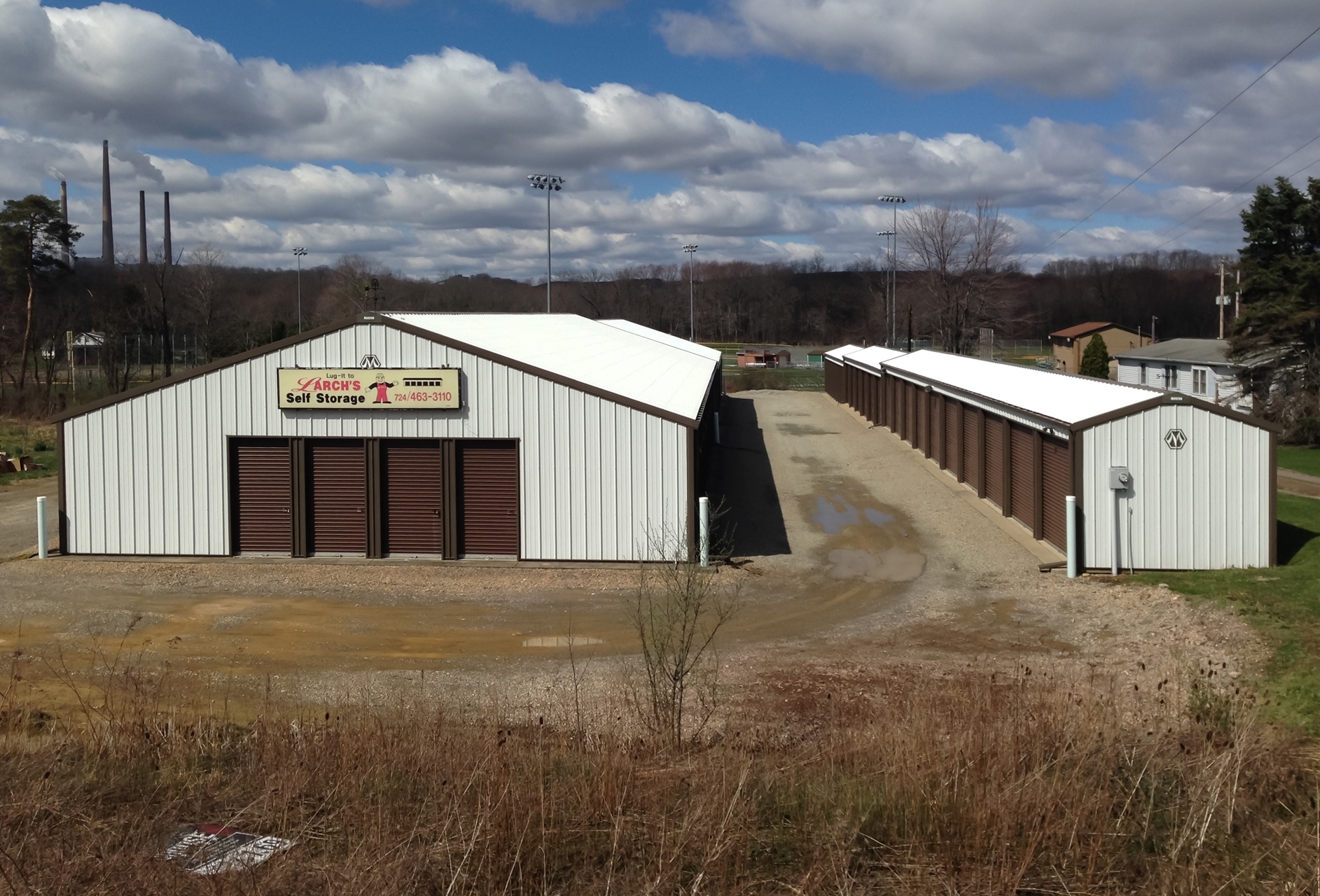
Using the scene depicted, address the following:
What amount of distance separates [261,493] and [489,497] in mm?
4354

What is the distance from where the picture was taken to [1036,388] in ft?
83.9

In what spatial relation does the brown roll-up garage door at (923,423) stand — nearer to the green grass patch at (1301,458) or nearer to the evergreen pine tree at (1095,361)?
the green grass patch at (1301,458)

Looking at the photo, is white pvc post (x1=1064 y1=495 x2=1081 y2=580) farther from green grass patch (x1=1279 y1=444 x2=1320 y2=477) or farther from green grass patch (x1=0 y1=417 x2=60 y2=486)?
green grass patch (x1=0 y1=417 x2=60 y2=486)

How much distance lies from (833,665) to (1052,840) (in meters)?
7.56

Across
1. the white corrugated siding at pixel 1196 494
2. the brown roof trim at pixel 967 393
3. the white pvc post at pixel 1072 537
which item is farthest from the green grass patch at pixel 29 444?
the white corrugated siding at pixel 1196 494

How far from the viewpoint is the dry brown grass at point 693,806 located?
617cm

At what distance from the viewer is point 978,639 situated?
609 inches

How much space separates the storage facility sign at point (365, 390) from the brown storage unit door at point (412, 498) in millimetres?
819

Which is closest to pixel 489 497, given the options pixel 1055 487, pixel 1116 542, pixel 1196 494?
pixel 1055 487

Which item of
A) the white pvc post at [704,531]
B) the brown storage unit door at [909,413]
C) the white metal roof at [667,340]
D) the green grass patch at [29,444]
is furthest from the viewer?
the white metal roof at [667,340]

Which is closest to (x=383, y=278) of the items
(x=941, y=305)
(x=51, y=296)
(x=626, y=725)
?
(x=51, y=296)

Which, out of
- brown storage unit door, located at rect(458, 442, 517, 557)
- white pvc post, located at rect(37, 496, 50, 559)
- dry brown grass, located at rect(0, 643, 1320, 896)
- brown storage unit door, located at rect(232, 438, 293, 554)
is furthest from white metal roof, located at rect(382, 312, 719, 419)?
dry brown grass, located at rect(0, 643, 1320, 896)

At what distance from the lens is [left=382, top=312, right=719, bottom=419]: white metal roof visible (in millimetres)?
23156

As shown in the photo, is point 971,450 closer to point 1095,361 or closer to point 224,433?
point 224,433
